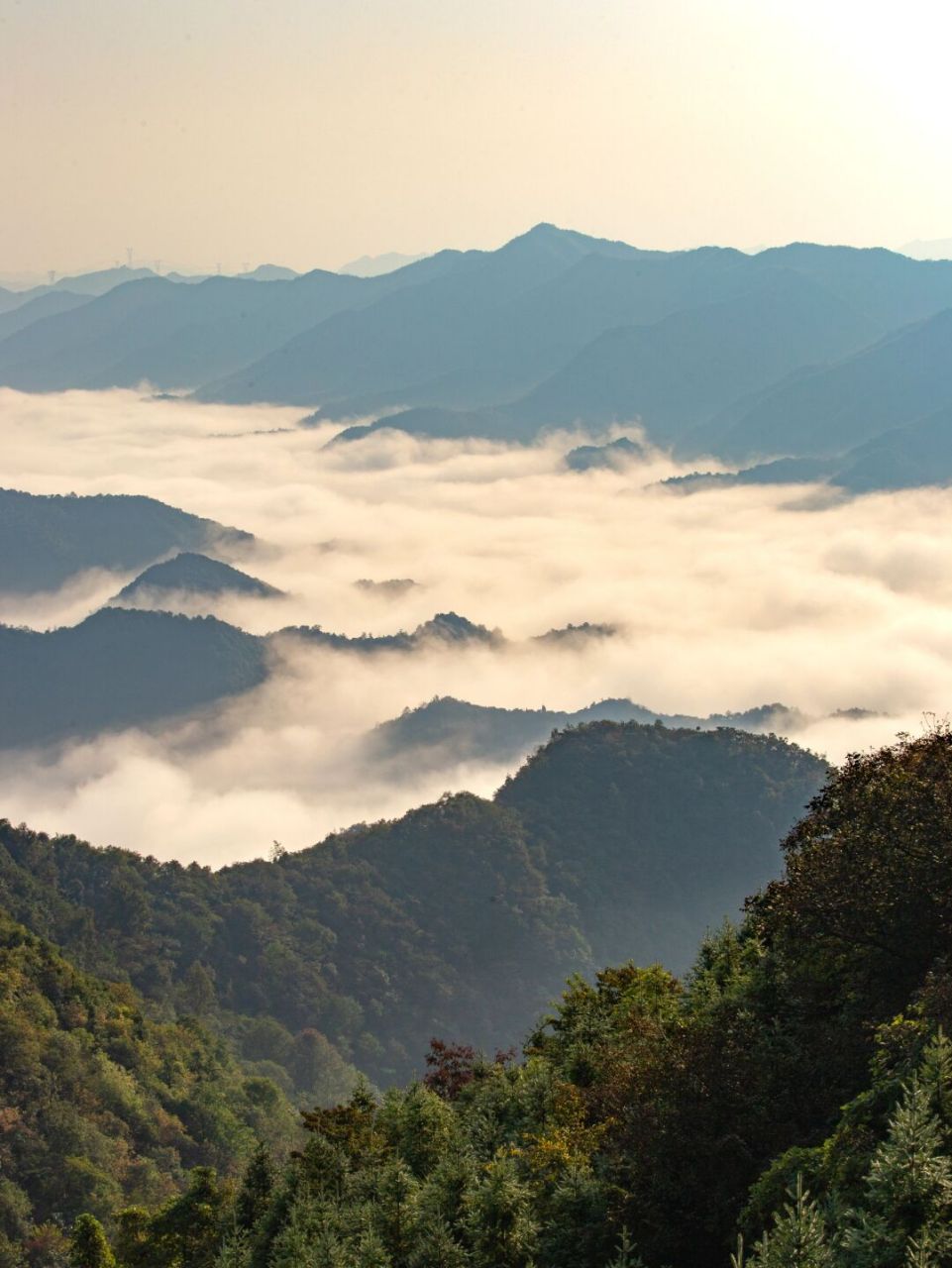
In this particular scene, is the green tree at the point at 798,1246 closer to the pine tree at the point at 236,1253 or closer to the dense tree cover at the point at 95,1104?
the pine tree at the point at 236,1253

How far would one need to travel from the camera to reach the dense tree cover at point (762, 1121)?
23844 mm

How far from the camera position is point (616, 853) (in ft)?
475

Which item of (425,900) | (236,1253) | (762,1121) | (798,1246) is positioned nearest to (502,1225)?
(762,1121)

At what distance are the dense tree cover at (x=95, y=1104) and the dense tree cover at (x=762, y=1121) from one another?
38.6 metres

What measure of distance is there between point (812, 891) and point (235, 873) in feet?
371

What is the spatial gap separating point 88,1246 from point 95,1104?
123 ft

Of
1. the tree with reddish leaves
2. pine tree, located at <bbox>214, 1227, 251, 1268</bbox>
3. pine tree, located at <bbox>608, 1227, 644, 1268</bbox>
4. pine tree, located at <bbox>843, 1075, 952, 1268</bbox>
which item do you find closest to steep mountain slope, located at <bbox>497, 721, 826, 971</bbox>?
the tree with reddish leaves

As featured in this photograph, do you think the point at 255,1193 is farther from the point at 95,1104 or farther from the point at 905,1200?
the point at 95,1104

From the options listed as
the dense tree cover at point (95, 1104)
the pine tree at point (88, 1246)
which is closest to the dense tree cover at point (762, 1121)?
the pine tree at point (88, 1246)

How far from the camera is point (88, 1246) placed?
148 feet

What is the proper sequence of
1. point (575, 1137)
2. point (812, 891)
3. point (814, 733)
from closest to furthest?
1. point (812, 891)
2. point (575, 1137)
3. point (814, 733)

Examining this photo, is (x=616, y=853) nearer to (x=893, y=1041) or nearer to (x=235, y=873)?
(x=235, y=873)

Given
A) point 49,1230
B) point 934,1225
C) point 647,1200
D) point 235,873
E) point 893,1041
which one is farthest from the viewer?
point 235,873

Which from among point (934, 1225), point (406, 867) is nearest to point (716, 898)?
point (406, 867)
